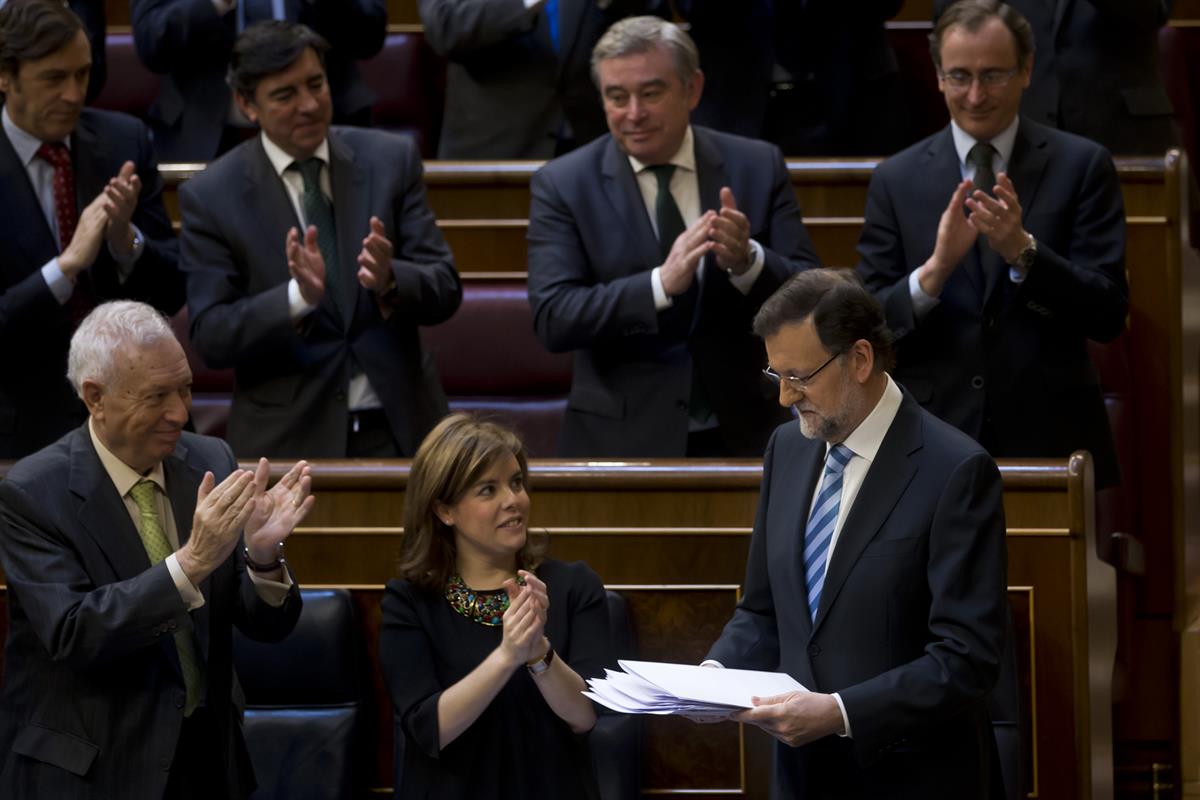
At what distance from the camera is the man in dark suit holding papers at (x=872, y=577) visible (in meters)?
1.90

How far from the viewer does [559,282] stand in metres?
3.00

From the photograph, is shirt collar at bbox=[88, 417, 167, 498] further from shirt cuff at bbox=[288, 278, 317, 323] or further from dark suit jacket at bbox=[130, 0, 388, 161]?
dark suit jacket at bbox=[130, 0, 388, 161]

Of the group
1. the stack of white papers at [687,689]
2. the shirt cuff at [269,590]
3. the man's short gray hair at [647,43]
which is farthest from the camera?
the man's short gray hair at [647,43]

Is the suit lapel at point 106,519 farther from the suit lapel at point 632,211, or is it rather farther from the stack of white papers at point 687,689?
the suit lapel at point 632,211

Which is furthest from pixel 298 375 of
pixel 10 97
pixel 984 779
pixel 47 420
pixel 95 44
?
pixel 984 779

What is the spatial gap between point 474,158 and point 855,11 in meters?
0.94

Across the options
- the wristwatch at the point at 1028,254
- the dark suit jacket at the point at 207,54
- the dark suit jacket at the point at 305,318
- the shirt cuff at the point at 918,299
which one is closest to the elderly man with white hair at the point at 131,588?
the dark suit jacket at the point at 305,318

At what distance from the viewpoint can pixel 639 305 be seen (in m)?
2.88

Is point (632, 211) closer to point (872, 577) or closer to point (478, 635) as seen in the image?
point (478, 635)

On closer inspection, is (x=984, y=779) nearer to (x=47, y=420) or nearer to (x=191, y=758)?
(x=191, y=758)

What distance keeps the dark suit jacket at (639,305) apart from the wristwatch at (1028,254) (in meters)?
0.38

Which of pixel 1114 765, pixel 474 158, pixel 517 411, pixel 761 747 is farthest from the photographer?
pixel 474 158

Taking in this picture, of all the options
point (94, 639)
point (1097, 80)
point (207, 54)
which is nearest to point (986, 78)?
point (1097, 80)

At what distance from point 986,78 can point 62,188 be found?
1602 mm
